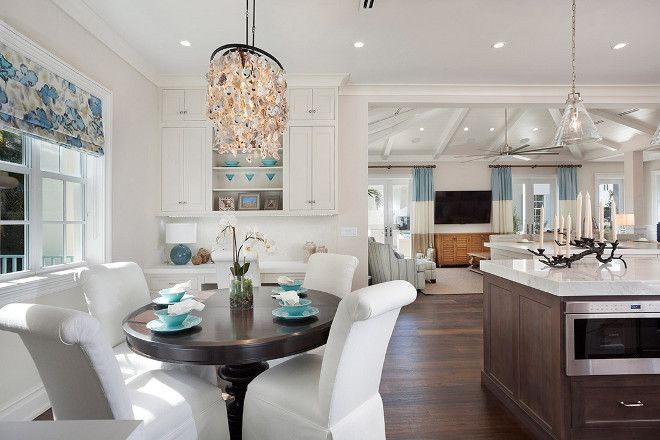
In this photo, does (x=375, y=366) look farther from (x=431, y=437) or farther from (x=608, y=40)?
(x=608, y=40)

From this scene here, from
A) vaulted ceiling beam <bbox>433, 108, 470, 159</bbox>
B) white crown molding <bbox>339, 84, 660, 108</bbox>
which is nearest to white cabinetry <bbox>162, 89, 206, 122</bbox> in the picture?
white crown molding <bbox>339, 84, 660, 108</bbox>

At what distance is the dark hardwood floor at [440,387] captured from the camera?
2057mm

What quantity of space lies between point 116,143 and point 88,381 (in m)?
2.57

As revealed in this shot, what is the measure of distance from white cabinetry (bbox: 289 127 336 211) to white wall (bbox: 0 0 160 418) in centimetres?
152

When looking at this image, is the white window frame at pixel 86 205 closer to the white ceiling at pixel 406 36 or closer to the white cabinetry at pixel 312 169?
the white ceiling at pixel 406 36

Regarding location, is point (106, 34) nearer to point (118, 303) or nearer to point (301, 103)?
point (301, 103)

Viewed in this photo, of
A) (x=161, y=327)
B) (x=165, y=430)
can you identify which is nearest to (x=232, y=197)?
(x=161, y=327)

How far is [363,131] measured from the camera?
4.10 metres

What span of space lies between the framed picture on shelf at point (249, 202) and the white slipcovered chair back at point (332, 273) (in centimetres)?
153

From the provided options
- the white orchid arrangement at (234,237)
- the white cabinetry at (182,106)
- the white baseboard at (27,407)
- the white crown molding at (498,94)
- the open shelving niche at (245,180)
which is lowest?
the white baseboard at (27,407)

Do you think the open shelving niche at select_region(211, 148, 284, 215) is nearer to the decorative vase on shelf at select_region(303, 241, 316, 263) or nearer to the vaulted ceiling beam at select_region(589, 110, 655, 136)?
the decorative vase on shelf at select_region(303, 241, 316, 263)

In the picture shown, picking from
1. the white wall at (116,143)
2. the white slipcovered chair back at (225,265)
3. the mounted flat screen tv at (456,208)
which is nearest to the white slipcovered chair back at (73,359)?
the white wall at (116,143)

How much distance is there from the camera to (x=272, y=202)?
404cm

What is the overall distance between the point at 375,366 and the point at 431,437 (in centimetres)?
83
